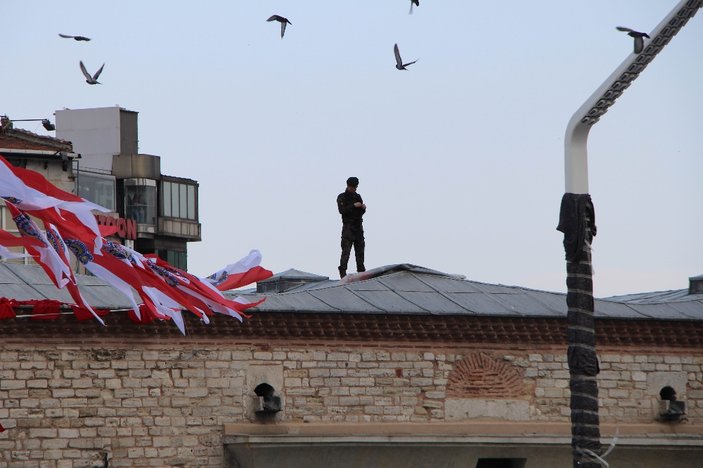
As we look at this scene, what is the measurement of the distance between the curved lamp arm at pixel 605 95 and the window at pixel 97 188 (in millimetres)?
28309

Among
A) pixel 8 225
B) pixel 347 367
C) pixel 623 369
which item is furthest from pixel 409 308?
pixel 8 225

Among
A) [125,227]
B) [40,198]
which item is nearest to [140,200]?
[125,227]

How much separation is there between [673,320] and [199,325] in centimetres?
608

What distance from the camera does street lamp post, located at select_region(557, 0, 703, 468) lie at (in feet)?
49.1

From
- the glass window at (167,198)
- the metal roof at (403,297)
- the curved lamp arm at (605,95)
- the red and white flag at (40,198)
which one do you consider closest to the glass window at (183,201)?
the glass window at (167,198)

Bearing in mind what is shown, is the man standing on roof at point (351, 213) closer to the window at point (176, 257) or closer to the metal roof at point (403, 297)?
the metal roof at point (403, 297)

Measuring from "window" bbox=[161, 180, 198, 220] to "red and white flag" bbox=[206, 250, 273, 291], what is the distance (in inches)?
1194

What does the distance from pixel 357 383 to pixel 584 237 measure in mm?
6073

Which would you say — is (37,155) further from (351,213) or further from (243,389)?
(243,389)

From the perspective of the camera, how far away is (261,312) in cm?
2027

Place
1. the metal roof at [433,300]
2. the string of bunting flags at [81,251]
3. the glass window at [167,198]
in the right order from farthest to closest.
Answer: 1. the glass window at [167,198]
2. the metal roof at [433,300]
3. the string of bunting flags at [81,251]

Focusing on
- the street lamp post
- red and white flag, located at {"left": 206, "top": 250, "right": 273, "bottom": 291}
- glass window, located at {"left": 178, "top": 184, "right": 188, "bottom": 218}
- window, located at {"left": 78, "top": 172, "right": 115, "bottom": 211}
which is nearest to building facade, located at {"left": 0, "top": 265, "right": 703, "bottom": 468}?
red and white flag, located at {"left": 206, "top": 250, "right": 273, "bottom": 291}

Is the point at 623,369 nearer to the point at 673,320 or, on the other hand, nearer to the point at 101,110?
the point at 673,320

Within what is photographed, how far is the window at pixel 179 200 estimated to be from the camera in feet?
157
